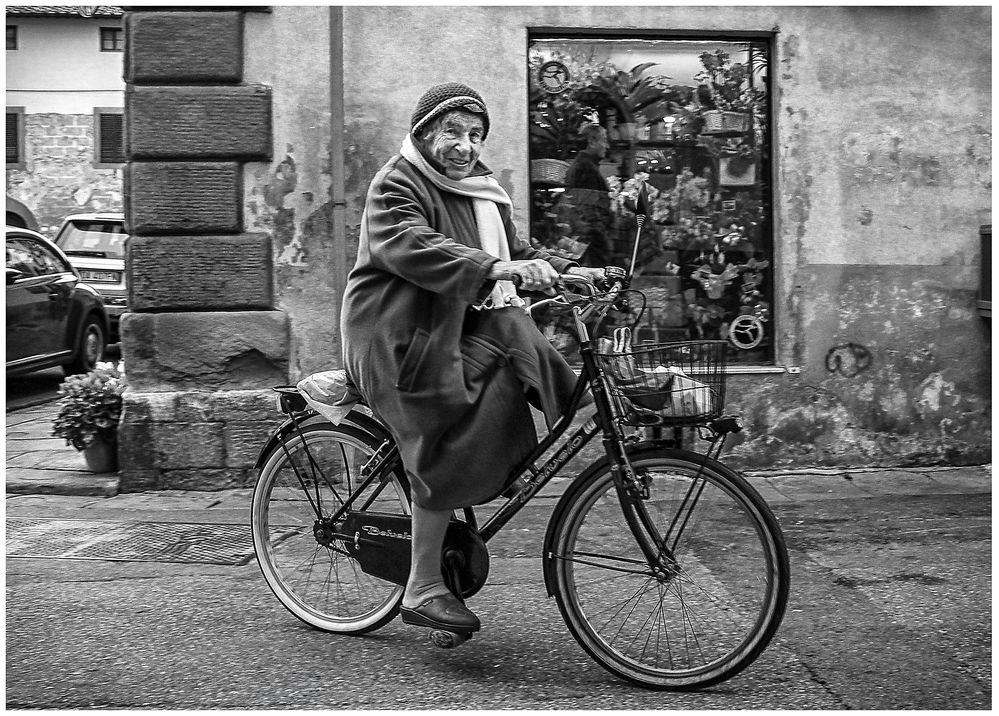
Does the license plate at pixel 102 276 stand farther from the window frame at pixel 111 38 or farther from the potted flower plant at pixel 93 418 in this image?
the window frame at pixel 111 38

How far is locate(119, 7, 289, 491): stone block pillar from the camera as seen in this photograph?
6340 millimetres

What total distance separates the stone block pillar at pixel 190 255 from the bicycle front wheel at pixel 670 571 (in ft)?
11.1

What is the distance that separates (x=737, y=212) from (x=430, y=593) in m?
4.17

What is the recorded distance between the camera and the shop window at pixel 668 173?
6793 millimetres

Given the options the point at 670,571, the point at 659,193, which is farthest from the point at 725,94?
the point at 670,571

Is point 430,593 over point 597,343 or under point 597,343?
under

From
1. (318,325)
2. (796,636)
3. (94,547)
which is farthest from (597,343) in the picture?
(318,325)

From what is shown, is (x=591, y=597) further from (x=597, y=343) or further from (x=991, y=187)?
(x=991, y=187)

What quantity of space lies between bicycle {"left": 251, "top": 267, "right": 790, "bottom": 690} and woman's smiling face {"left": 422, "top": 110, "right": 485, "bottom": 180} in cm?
52

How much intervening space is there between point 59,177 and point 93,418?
18.5 meters

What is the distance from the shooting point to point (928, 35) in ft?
22.1

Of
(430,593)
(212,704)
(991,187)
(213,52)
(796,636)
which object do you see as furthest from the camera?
(991,187)

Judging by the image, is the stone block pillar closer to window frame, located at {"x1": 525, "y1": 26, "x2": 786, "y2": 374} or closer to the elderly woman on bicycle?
window frame, located at {"x1": 525, "y1": 26, "x2": 786, "y2": 374}

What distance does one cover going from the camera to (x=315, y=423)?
152 inches
